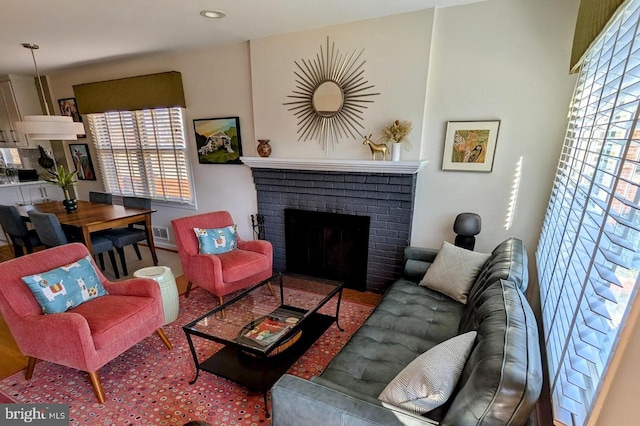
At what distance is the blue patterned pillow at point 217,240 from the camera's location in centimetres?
284

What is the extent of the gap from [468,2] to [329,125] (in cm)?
149

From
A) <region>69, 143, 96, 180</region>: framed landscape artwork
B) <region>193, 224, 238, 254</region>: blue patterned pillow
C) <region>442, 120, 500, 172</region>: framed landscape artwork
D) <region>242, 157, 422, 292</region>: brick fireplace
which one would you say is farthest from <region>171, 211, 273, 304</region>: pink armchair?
<region>69, 143, 96, 180</region>: framed landscape artwork

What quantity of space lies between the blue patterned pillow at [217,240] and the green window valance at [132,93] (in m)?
1.91

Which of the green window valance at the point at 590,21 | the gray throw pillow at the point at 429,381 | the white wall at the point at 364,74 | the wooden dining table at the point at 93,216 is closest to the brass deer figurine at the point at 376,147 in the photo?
the white wall at the point at 364,74

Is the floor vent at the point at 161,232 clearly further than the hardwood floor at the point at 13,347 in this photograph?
Yes

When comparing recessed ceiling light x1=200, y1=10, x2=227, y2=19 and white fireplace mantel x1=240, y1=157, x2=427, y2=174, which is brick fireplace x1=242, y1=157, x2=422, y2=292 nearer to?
white fireplace mantel x1=240, y1=157, x2=427, y2=174

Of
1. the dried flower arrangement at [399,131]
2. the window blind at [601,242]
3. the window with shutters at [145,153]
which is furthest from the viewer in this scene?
the window with shutters at [145,153]

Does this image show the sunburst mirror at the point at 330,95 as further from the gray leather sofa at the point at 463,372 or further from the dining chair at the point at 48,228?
the dining chair at the point at 48,228

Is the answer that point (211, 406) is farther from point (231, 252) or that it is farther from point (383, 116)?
point (383, 116)

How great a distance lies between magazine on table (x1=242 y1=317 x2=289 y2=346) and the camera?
180 cm

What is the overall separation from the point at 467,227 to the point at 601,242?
156 cm

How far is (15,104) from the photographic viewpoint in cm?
466

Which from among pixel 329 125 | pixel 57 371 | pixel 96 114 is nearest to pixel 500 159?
pixel 329 125

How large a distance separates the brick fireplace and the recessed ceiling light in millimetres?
1332
